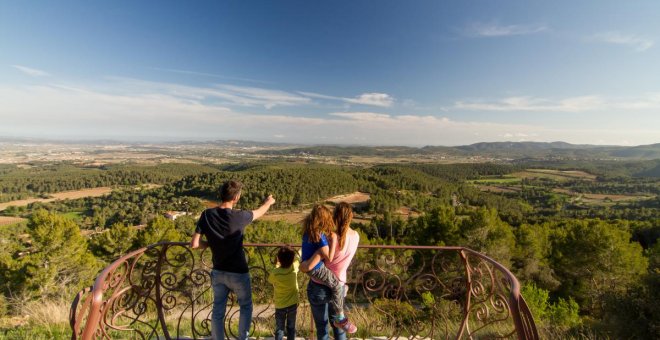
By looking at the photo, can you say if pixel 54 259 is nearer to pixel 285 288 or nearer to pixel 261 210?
pixel 261 210

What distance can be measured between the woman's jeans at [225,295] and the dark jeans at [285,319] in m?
0.34

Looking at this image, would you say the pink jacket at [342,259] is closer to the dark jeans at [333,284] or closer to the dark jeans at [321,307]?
the dark jeans at [333,284]

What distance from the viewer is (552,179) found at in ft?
367

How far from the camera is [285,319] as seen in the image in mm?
3287

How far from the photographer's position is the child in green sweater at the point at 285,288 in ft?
10.3

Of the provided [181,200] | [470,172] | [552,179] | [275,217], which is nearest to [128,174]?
[181,200]

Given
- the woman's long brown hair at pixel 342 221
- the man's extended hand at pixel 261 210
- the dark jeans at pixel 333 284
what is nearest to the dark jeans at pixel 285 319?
the dark jeans at pixel 333 284

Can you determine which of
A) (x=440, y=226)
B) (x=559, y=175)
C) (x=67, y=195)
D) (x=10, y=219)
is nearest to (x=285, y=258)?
(x=440, y=226)

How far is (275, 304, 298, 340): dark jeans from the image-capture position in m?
3.23

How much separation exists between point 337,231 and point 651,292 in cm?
1286

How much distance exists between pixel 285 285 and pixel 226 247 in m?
0.76

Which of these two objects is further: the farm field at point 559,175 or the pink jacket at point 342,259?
the farm field at point 559,175

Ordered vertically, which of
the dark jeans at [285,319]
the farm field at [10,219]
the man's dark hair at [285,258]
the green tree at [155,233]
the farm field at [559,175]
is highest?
the man's dark hair at [285,258]

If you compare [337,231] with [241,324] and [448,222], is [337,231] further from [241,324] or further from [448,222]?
[448,222]
